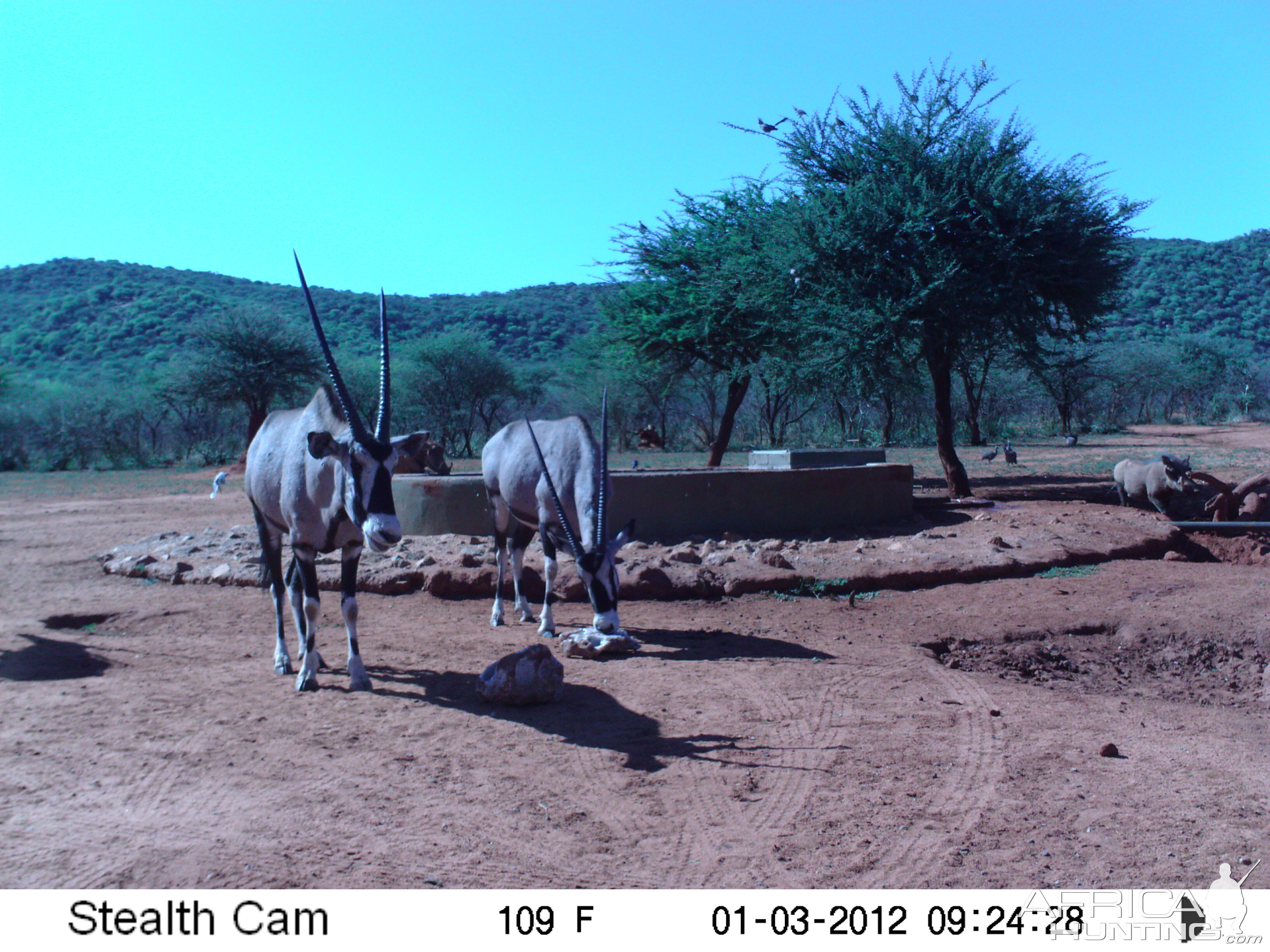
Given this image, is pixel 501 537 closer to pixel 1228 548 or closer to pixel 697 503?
pixel 697 503

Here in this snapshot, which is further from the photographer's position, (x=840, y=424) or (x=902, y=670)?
(x=840, y=424)

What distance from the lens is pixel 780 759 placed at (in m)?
4.68

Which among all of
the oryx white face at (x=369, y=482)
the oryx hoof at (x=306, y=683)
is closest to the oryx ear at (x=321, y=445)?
the oryx white face at (x=369, y=482)

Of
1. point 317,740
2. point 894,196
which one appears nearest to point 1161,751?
point 317,740

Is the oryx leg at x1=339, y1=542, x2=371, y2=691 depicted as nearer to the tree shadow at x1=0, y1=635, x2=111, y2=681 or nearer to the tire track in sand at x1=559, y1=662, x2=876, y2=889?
the tree shadow at x1=0, y1=635, x2=111, y2=681

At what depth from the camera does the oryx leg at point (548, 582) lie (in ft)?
25.3

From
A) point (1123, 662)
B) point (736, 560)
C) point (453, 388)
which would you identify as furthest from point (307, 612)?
point (453, 388)

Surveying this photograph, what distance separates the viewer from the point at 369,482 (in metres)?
5.37

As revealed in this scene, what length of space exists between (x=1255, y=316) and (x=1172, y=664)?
75099 millimetres

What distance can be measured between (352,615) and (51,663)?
2411 mm

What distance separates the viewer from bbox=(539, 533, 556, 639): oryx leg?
7.72 m

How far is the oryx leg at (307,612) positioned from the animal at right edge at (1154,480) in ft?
36.8

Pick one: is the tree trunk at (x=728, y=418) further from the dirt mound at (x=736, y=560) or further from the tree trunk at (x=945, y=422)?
the dirt mound at (x=736, y=560)
